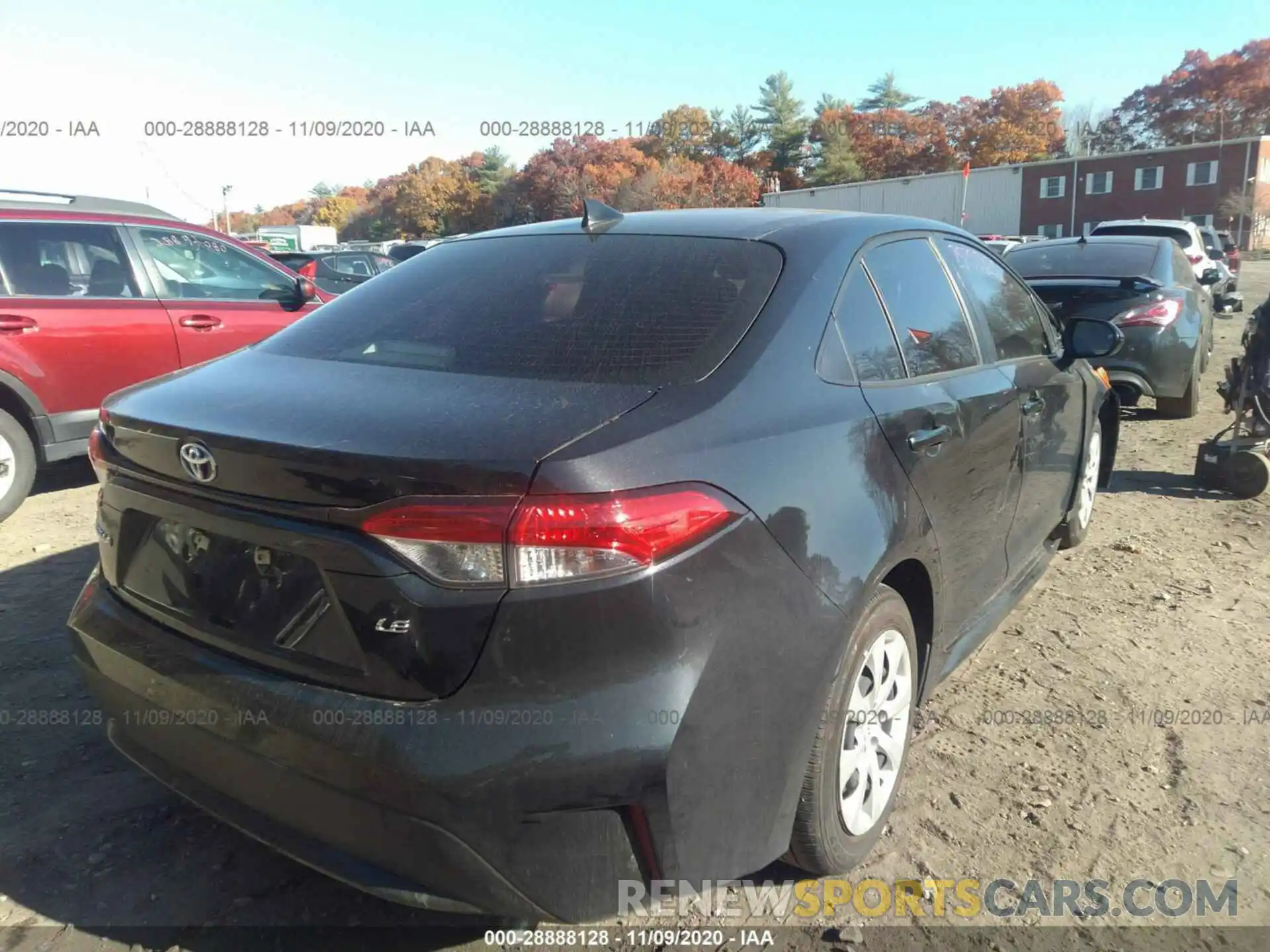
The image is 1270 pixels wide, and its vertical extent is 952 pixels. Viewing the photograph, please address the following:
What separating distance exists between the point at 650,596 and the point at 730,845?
0.58 metres

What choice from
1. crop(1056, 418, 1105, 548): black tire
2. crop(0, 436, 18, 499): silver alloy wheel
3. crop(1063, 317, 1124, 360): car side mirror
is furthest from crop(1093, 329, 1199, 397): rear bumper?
crop(0, 436, 18, 499): silver alloy wheel

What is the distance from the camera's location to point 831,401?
87.3 inches

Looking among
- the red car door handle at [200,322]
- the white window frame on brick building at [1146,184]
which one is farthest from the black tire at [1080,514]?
the white window frame on brick building at [1146,184]

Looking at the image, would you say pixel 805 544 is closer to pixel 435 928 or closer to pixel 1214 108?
pixel 435 928

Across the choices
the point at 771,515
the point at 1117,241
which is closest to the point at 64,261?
the point at 771,515

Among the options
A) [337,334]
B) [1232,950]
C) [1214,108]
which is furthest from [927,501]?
[1214,108]

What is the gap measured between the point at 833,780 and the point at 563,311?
132cm

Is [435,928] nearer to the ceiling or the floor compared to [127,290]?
nearer to the floor

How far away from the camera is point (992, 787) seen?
2.80 metres

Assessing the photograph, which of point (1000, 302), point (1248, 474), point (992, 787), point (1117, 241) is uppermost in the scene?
point (1117, 241)

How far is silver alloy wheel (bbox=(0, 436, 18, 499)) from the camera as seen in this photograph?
17.4 feet

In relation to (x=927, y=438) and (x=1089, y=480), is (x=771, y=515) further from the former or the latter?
(x=1089, y=480)

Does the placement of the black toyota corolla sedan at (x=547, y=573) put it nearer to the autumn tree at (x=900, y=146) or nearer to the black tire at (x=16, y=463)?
the black tire at (x=16, y=463)

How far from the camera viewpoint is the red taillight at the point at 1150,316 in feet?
22.7
